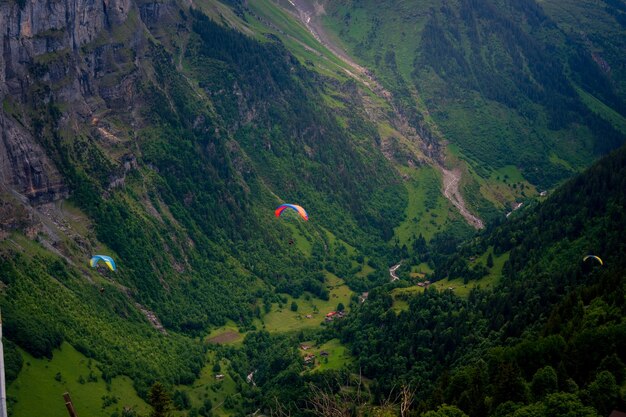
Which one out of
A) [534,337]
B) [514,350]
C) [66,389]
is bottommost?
[66,389]

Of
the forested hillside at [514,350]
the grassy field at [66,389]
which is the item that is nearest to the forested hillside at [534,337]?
the forested hillside at [514,350]

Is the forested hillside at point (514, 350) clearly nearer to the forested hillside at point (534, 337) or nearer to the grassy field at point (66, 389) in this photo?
the forested hillside at point (534, 337)

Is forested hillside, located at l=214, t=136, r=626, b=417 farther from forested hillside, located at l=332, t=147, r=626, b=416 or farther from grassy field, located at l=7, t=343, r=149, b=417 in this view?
grassy field, located at l=7, t=343, r=149, b=417

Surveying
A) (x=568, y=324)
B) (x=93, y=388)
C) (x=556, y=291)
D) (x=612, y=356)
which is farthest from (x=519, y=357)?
(x=93, y=388)

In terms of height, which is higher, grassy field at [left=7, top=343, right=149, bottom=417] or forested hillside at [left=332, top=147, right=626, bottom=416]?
forested hillside at [left=332, top=147, right=626, bottom=416]

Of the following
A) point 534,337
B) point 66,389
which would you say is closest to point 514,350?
point 534,337

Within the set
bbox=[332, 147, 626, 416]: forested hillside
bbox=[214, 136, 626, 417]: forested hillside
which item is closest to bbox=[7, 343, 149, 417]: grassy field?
bbox=[214, 136, 626, 417]: forested hillside

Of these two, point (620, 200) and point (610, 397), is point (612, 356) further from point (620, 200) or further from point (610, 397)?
point (620, 200)

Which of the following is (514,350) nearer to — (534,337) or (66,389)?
(534,337)
